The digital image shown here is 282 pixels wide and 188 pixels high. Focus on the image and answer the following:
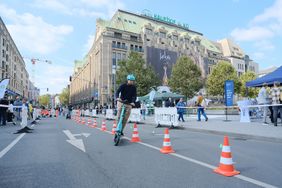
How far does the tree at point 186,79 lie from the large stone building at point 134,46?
53.2 feet

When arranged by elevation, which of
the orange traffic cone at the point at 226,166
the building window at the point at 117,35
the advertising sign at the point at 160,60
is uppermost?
the building window at the point at 117,35

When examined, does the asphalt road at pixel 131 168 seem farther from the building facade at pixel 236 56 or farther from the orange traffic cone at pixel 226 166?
the building facade at pixel 236 56

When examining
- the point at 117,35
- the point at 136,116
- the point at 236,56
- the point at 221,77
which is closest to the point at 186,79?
the point at 221,77

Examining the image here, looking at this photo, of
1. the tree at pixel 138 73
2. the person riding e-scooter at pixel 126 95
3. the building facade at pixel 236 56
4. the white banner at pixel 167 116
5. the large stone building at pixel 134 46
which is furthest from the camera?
the building facade at pixel 236 56

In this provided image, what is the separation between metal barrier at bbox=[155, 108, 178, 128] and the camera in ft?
42.2

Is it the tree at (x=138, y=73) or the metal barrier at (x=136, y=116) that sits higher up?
the tree at (x=138, y=73)

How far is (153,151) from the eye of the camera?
19.9 ft

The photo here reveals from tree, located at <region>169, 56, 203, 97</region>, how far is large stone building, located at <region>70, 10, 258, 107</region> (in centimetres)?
1620

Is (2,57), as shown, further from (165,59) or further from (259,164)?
(259,164)

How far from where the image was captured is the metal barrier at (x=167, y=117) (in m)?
12.9

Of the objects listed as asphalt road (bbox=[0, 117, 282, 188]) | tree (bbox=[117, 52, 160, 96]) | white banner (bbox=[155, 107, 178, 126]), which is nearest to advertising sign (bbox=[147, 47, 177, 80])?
tree (bbox=[117, 52, 160, 96])

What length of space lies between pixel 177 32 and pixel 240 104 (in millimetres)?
65461

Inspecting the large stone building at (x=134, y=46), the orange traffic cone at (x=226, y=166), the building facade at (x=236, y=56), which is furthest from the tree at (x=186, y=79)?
the building facade at (x=236, y=56)

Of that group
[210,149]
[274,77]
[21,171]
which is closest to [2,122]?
[21,171]
